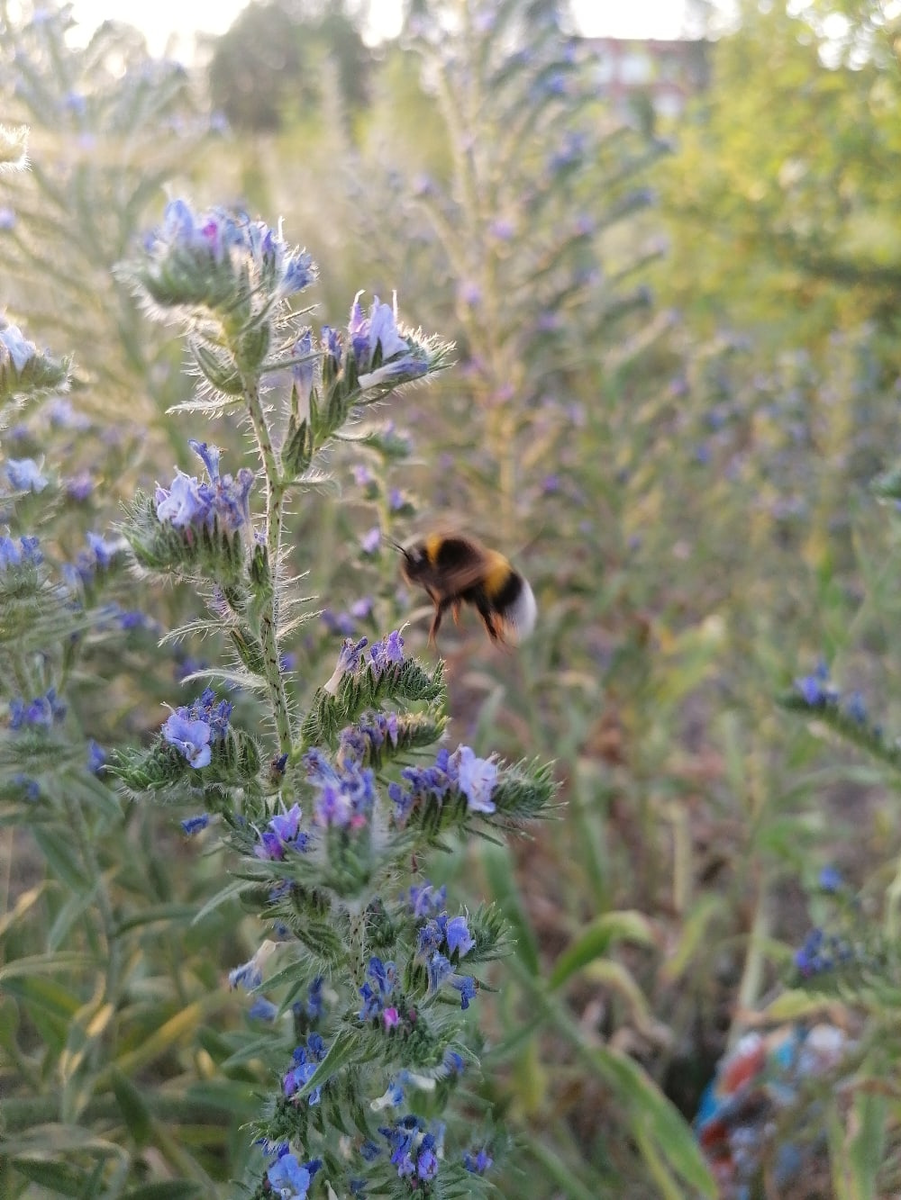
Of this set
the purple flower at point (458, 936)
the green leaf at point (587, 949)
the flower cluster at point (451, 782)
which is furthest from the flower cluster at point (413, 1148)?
the green leaf at point (587, 949)

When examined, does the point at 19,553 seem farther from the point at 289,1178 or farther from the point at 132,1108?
the point at 132,1108

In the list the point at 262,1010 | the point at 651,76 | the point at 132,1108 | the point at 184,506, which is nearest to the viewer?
the point at 184,506

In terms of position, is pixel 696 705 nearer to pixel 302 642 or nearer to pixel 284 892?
pixel 302 642

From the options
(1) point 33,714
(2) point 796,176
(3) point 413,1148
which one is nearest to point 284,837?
(3) point 413,1148

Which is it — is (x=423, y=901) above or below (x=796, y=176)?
below

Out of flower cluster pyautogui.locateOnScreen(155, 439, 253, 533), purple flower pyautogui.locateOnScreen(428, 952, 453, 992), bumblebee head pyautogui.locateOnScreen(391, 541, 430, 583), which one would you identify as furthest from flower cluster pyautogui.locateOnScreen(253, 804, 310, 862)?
bumblebee head pyautogui.locateOnScreen(391, 541, 430, 583)

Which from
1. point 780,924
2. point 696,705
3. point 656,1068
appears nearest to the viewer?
point 656,1068

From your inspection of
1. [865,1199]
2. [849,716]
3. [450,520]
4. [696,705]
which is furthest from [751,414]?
[865,1199]

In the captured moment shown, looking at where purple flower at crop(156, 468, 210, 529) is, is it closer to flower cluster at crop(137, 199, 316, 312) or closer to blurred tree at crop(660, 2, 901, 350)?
flower cluster at crop(137, 199, 316, 312)
